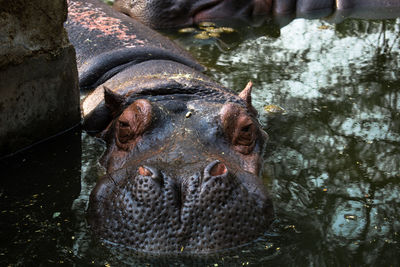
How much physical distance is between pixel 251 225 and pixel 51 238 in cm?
124

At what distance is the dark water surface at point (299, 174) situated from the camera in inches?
132

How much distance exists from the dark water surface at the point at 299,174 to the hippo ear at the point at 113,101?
40cm

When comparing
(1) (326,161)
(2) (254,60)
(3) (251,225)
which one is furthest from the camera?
(2) (254,60)

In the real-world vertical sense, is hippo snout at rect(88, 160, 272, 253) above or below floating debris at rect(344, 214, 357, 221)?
above

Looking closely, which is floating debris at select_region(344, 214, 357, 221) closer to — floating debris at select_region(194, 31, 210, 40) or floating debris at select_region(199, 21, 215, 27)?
floating debris at select_region(194, 31, 210, 40)

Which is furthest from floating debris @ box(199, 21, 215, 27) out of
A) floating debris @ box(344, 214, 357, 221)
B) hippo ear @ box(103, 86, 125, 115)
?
floating debris @ box(344, 214, 357, 221)

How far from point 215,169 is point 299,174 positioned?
1.32 m

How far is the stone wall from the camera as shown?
4207 mm

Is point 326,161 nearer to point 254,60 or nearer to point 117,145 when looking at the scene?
point 117,145

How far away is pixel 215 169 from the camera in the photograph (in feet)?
10.8

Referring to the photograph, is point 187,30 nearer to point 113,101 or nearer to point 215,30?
point 215,30

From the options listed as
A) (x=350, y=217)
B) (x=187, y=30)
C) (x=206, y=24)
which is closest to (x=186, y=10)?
(x=206, y=24)

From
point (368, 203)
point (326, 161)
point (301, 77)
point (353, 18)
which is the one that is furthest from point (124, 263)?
point (353, 18)

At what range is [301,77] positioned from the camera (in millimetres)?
6590
